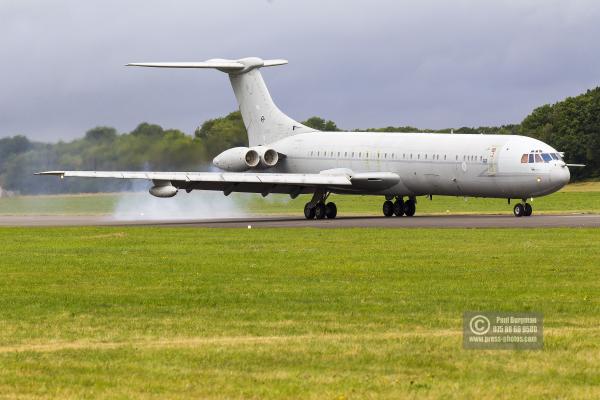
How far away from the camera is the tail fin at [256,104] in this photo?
6320 cm

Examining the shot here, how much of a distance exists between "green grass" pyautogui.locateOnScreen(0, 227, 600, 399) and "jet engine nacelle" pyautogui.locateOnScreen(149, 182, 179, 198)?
1474 centimetres

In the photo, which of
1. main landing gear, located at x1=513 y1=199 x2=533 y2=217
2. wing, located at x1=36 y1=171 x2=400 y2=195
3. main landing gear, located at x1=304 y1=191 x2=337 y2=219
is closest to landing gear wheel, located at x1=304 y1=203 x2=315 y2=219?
main landing gear, located at x1=304 y1=191 x2=337 y2=219

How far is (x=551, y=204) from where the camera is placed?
72.9 meters

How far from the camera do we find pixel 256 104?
2527 inches

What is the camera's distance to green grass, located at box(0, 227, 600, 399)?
14.1 metres

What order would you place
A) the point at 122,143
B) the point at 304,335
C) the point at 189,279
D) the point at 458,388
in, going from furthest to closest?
the point at 122,143
the point at 189,279
the point at 304,335
the point at 458,388

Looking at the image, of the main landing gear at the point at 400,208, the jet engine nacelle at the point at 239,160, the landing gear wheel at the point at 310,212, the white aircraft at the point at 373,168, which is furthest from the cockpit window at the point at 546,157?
the jet engine nacelle at the point at 239,160

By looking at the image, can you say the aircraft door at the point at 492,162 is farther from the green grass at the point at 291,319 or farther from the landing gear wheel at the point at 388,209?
the green grass at the point at 291,319

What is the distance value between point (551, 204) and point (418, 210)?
29.7 feet

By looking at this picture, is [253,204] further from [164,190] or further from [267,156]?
[164,190]

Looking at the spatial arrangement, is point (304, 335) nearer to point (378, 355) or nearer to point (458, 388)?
point (378, 355)

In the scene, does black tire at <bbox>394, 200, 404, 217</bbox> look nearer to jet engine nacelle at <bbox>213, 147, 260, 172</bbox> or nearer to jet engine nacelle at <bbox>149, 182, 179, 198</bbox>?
jet engine nacelle at <bbox>213, 147, 260, 172</bbox>

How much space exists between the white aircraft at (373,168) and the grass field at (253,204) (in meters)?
5.68

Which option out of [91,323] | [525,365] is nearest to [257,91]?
[91,323]
